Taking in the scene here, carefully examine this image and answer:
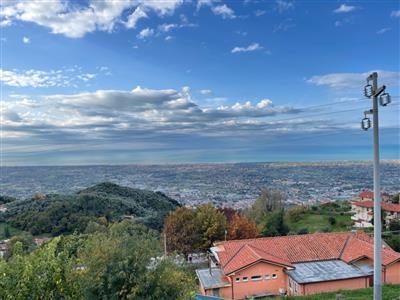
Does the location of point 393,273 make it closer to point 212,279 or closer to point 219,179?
point 212,279

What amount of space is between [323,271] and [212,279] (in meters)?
7.24

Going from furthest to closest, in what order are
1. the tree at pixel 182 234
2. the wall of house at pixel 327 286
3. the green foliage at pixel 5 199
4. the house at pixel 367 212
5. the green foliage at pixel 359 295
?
the green foliage at pixel 5 199, the house at pixel 367 212, the tree at pixel 182 234, the wall of house at pixel 327 286, the green foliage at pixel 359 295

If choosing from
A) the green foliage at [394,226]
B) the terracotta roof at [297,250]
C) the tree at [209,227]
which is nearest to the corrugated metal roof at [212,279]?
the terracotta roof at [297,250]

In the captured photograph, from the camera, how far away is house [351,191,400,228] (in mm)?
52506

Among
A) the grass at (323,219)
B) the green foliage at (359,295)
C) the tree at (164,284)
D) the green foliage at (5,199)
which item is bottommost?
the green foliage at (5,199)

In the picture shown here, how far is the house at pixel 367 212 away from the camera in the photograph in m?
52.5

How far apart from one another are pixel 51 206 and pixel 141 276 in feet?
208

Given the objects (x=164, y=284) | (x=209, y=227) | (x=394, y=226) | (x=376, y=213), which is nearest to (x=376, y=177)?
(x=376, y=213)

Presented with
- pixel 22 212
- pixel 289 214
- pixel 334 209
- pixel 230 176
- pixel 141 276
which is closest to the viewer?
pixel 141 276

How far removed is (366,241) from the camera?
2788cm

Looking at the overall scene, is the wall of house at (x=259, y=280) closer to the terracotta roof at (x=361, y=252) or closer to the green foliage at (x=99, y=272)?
the terracotta roof at (x=361, y=252)

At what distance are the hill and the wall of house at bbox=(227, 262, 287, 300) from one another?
34.1 metres

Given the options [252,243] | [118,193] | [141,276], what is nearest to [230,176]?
[118,193]

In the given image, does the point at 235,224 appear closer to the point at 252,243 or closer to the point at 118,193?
the point at 252,243
